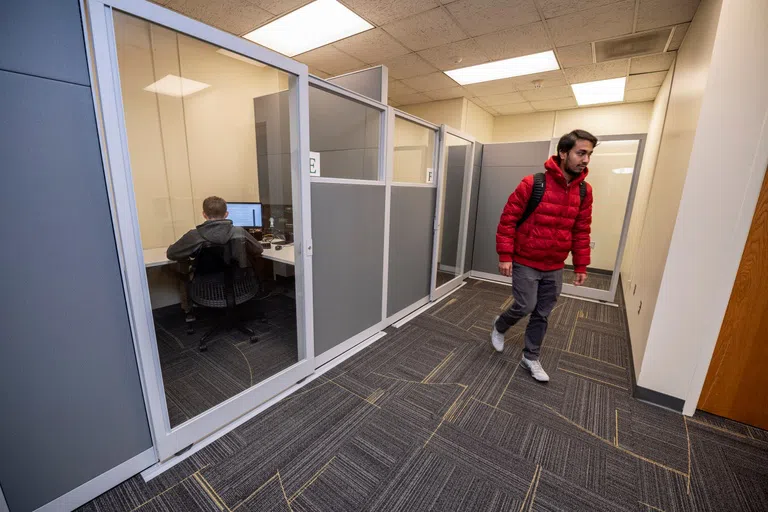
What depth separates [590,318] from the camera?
2.77 meters

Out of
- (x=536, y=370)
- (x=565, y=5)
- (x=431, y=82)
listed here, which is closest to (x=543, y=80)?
(x=431, y=82)

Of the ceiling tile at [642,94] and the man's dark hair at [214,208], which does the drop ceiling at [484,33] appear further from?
the man's dark hair at [214,208]

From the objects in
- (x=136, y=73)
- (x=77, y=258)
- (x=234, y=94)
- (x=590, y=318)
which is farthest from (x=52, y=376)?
(x=590, y=318)

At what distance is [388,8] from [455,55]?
104cm

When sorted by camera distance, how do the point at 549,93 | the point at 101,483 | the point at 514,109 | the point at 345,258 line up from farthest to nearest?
the point at 514,109
the point at 549,93
the point at 345,258
the point at 101,483

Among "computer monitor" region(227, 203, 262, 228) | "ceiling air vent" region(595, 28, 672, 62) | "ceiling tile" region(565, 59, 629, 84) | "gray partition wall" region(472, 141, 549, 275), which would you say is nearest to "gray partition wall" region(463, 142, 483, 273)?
"gray partition wall" region(472, 141, 549, 275)

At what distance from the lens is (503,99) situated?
443 centimetres

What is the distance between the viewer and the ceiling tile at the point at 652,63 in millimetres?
2928

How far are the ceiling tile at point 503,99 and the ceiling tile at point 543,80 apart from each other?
30cm

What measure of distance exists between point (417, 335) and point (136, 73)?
2.47 metres

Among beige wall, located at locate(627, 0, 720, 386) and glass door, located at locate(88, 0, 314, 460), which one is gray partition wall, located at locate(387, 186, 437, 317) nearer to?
glass door, located at locate(88, 0, 314, 460)

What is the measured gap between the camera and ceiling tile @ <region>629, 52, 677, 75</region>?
9.61 feet

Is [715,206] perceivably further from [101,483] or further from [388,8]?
[101,483]

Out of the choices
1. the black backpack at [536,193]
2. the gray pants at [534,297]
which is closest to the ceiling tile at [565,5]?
the black backpack at [536,193]
